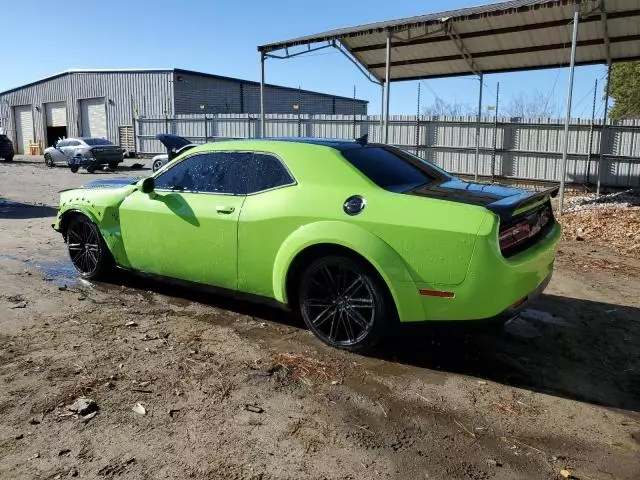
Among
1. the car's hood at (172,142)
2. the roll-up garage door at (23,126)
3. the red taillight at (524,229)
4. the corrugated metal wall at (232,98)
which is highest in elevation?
the corrugated metal wall at (232,98)

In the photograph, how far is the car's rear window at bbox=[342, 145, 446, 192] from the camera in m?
4.19

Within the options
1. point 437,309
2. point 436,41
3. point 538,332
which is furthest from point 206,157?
point 436,41

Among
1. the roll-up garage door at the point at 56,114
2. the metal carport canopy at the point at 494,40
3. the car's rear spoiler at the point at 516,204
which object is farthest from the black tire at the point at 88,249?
the roll-up garage door at the point at 56,114

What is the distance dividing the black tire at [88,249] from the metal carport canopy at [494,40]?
28.2 ft

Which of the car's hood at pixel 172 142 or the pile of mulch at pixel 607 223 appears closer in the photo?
the car's hood at pixel 172 142

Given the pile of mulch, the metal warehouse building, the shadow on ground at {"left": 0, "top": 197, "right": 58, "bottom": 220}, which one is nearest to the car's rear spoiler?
the pile of mulch

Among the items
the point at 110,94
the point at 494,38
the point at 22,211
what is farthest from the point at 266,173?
the point at 110,94

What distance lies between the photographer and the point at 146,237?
5219 millimetres

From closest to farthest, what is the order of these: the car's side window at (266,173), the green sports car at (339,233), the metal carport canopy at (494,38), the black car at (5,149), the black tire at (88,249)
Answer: the green sports car at (339,233) < the car's side window at (266,173) < the black tire at (88,249) < the metal carport canopy at (494,38) < the black car at (5,149)

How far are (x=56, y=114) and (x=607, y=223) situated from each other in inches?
1595

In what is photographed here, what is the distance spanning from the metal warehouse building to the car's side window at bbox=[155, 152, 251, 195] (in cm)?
2575

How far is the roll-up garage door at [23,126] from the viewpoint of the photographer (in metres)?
43.1

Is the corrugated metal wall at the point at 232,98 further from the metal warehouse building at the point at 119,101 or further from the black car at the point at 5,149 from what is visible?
the black car at the point at 5,149

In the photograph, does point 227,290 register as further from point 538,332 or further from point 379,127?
point 379,127
